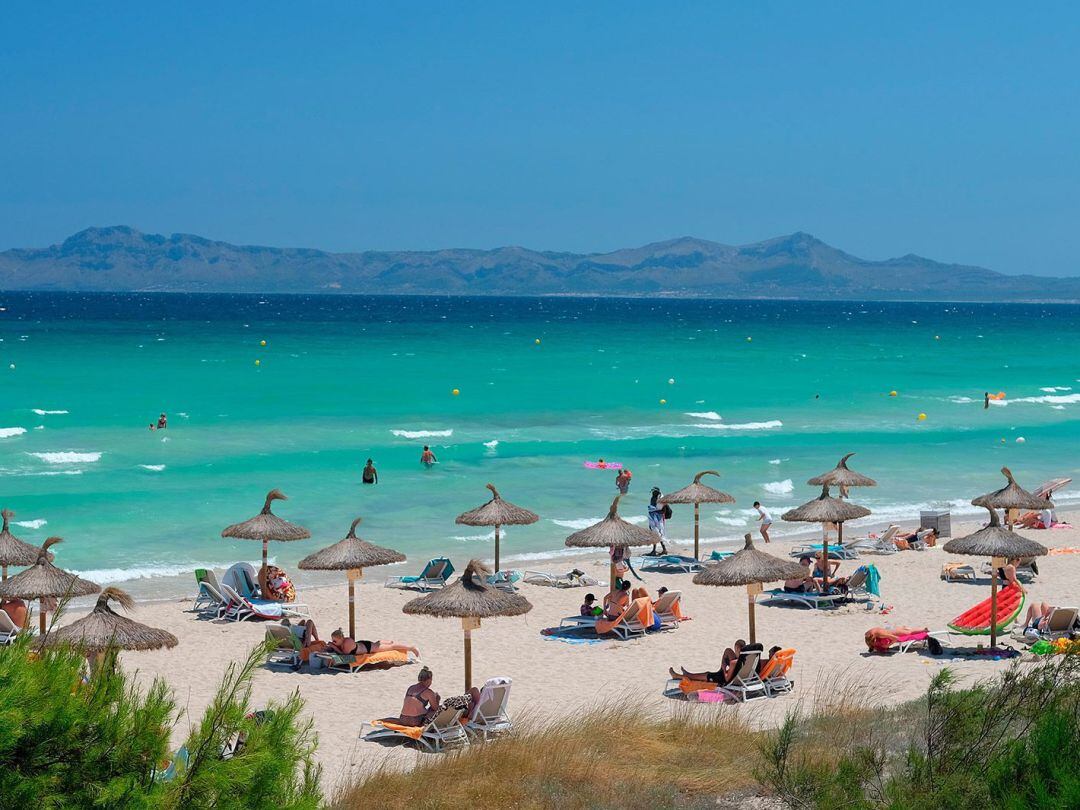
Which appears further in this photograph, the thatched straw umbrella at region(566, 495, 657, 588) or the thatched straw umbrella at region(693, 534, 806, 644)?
the thatched straw umbrella at region(566, 495, 657, 588)

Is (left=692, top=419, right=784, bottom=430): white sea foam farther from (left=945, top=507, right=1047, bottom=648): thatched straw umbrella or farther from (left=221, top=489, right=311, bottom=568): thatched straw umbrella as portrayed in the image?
(left=945, top=507, right=1047, bottom=648): thatched straw umbrella

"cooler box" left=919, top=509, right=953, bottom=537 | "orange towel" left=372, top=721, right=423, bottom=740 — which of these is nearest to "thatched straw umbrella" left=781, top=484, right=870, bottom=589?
"cooler box" left=919, top=509, right=953, bottom=537

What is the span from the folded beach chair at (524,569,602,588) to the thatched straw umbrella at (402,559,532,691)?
6.38m

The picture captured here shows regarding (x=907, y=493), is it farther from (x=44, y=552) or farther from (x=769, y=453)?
(x=44, y=552)

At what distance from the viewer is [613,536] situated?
704 inches

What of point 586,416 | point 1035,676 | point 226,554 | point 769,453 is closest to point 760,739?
point 1035,676

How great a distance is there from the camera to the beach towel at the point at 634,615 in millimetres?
16516

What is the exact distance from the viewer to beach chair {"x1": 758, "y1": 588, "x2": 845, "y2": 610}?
18172 millimetres

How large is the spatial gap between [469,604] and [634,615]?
14.0ft

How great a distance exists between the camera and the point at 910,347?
95125mm

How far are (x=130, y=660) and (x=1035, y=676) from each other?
36.9ft

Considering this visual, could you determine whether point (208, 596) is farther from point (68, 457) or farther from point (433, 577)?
point (68, 457)

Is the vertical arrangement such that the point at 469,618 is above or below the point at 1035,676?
below

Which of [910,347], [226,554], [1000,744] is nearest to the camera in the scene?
[1000,744]
